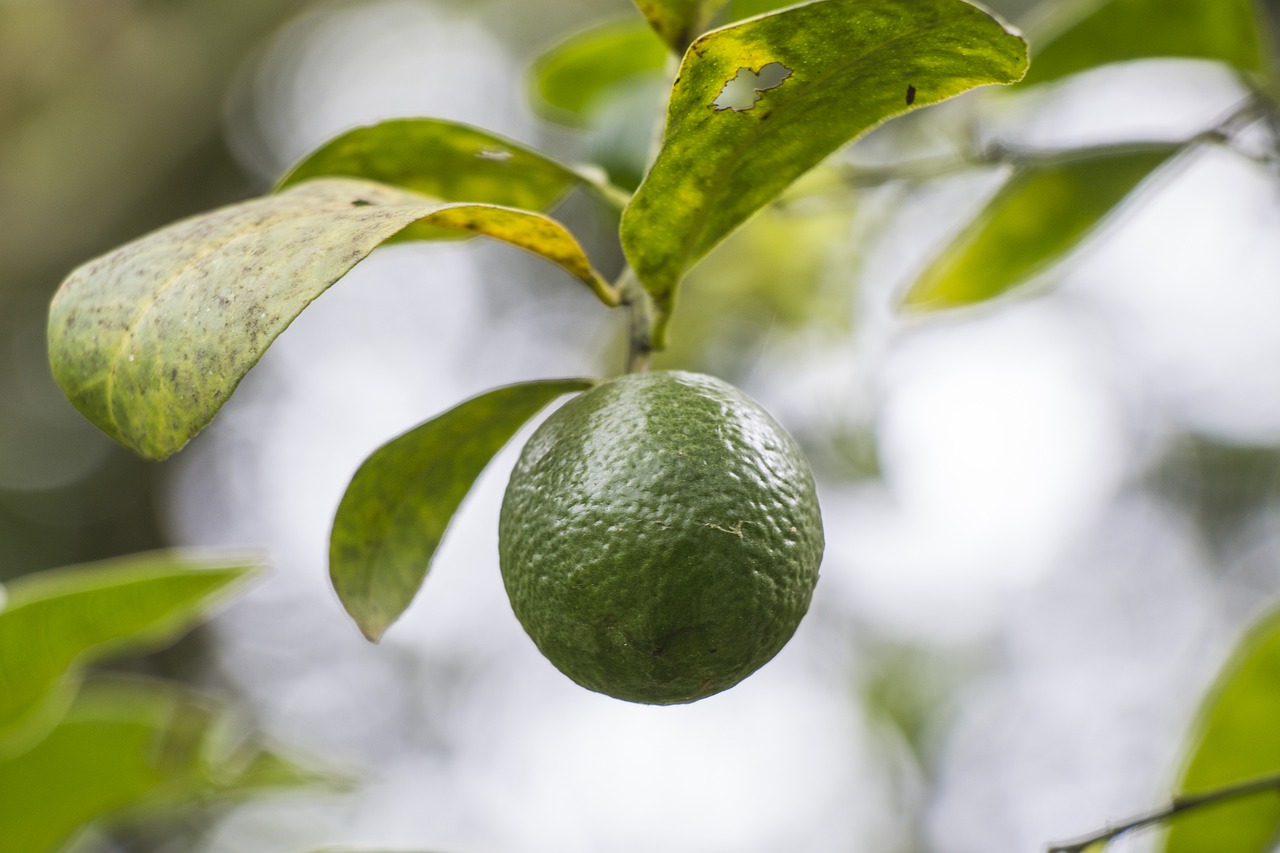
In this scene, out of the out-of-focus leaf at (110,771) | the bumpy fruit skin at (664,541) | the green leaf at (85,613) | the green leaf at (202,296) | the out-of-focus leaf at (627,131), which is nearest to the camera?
the green leaf at (202,296)

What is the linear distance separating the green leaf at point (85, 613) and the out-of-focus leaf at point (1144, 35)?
1.10m

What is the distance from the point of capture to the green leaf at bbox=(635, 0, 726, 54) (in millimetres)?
921

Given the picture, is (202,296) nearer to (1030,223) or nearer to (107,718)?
(107,718)

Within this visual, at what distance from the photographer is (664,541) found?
0.73 meters

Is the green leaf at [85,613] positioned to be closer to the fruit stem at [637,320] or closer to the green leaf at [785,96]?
the fruit stem at [637,320]

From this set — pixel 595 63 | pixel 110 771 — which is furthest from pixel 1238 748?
pixel 110 771

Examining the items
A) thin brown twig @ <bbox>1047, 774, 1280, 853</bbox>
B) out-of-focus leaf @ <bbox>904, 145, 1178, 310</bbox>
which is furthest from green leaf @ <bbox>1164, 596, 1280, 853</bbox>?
out-of-focus leaf @ <bbox>904, 145, 1178, 310</bbox>

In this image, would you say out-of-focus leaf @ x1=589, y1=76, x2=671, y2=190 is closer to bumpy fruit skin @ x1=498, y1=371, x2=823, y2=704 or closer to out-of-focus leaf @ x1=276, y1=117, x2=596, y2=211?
out-of-focus leaf @ x1=276, y1=117, x2=596, y2=211

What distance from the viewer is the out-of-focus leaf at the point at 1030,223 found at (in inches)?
52.7

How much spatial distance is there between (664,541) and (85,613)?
72 centimetres

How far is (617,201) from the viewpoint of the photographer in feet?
3.25

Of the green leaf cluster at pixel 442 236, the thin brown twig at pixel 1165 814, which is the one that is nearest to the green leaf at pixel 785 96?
the green leaf cluster at pixel 442 236

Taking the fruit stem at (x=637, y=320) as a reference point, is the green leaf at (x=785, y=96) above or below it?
above

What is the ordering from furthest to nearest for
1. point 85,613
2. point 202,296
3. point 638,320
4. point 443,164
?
point 85,613 < point 443,164 < point 638,320 < point 202,296
